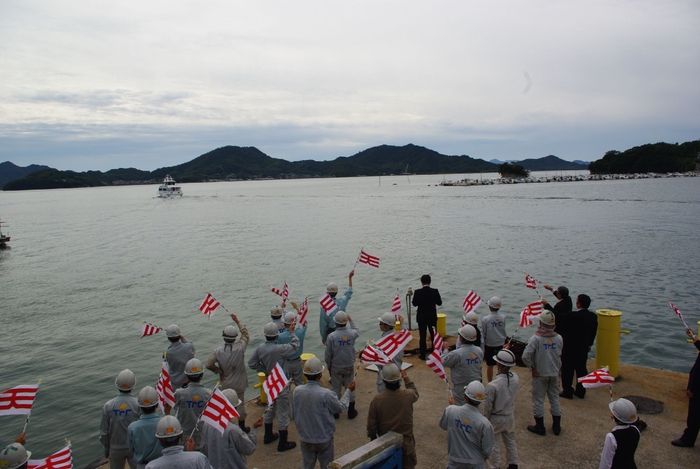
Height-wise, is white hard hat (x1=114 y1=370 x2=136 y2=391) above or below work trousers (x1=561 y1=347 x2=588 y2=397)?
above

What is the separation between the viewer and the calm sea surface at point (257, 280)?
619 inches

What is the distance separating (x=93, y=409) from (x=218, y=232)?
41.3 m

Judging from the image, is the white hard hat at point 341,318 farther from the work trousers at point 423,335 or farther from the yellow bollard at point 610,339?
the yellow bollard at point 610,339

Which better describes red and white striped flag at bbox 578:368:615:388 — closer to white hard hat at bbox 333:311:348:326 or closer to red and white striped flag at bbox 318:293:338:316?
white hard hat at bbox 333:311:348:326

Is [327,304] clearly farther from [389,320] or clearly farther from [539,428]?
[539,428]

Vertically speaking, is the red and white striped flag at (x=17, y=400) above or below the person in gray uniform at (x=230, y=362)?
above

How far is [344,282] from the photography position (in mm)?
27312

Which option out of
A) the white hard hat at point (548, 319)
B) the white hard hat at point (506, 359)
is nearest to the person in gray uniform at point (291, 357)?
the white hard hat at point (506, 359)

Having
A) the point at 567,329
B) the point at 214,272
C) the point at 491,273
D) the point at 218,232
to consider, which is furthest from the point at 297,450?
the point at 218,232

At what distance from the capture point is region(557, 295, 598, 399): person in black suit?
29.2 ft

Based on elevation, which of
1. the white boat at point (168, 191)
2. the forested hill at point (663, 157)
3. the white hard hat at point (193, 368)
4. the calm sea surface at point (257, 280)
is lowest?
the calm sea surface at point (257, 280)

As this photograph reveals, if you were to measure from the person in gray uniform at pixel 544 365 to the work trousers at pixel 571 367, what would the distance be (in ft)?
4.86

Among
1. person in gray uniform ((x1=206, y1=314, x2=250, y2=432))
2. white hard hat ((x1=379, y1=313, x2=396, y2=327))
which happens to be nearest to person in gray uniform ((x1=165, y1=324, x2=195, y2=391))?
person in gray uniform ((x1=206, y1=314, x2=250, y2=432))

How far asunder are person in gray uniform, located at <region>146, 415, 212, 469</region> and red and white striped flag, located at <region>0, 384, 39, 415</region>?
2257mm
